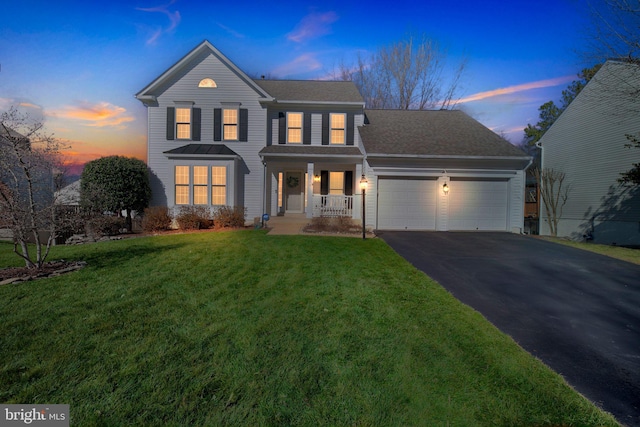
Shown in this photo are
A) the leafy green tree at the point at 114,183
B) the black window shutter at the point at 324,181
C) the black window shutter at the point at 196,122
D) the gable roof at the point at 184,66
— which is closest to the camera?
the leafy green tree at the point at 114,183

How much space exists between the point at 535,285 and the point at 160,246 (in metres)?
8.96

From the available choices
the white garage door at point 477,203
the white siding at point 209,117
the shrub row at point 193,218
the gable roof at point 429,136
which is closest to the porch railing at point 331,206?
the gable roof at point 429,136

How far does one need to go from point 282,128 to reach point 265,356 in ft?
42.2

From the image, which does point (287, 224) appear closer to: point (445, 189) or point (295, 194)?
point (295, 194)

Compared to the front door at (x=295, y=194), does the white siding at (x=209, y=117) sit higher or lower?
higher

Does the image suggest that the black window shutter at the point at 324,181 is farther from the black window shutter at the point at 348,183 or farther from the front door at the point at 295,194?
the front door at the point at 295,194

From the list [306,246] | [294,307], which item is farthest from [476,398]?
[306,246]

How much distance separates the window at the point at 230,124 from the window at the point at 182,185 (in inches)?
94.6

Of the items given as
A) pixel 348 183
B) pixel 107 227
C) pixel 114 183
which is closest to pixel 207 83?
pixel 114 183

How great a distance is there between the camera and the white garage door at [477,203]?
13.3 meters

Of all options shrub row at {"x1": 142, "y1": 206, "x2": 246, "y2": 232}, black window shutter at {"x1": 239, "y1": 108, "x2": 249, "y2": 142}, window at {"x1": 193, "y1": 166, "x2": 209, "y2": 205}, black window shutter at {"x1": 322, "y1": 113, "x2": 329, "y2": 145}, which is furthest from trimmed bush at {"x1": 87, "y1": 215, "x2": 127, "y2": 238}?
black window shutter at {"x1": 322, "y1": 113, "x2": 329, "y2": 145}

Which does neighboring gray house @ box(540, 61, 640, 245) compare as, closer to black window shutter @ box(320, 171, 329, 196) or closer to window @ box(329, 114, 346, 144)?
window @ box(329, 114, 346, 144)

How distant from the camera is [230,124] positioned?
555 inches

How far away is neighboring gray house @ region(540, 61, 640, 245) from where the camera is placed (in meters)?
13.4
